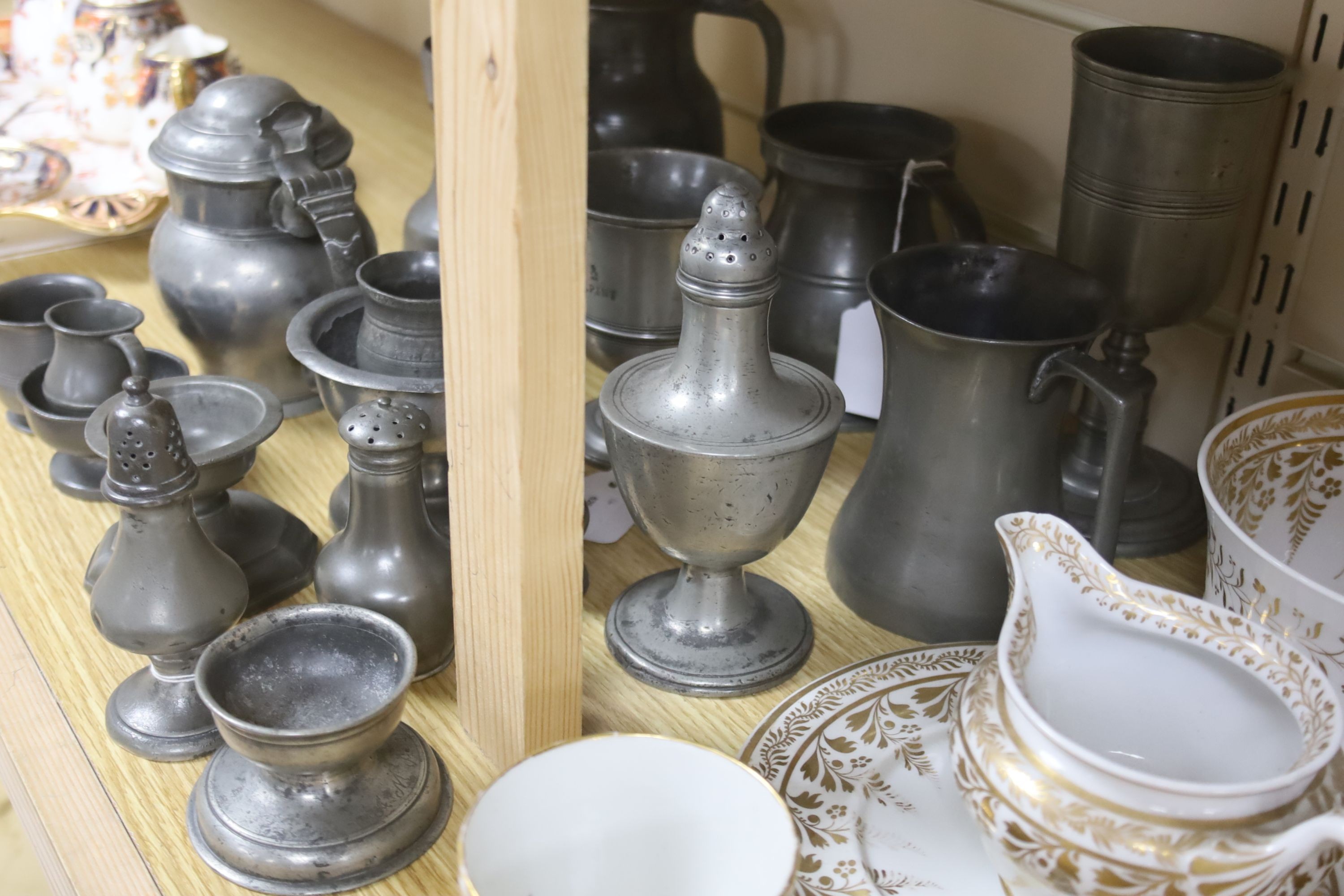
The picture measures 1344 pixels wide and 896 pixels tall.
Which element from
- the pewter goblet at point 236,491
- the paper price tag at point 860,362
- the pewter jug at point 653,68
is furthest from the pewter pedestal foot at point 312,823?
the pewter jug at point 653,68

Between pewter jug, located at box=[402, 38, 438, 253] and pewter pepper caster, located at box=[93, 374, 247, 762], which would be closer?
pewter pepper caster, located at box=[93, 374, 247, 762]

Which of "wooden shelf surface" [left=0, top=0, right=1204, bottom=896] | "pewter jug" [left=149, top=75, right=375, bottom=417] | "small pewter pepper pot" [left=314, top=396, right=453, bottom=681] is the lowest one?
"wooden shelf surface" [left=0, top=0, right=1204, bottom=896]

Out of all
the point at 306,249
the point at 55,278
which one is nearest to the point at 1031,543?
the point at 306,249

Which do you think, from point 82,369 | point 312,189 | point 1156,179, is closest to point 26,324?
point 82,369

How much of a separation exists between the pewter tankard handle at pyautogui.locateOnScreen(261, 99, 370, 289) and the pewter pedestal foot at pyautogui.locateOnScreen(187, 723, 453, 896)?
32 centimetres

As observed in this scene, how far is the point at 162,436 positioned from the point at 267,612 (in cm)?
8

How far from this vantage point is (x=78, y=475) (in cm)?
75

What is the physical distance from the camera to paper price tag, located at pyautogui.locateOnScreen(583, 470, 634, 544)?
0.74m

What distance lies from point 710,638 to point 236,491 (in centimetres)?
28

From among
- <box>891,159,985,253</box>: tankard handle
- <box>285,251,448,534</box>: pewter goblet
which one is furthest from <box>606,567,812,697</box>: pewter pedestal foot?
<box>891,159,985,253</box>: tankard handle

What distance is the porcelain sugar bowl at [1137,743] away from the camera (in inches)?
15.4

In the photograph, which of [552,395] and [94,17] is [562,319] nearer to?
[552,395]

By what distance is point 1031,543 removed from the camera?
1.63ft

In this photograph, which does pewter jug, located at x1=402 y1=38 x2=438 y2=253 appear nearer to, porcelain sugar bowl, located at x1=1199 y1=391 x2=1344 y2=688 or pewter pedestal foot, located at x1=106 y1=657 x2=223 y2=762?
pewter pedestal foot, located at x1=106 y1=657 x2=223 y2=762
